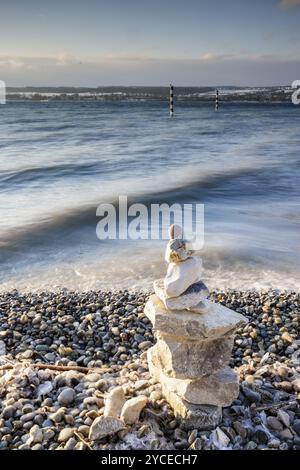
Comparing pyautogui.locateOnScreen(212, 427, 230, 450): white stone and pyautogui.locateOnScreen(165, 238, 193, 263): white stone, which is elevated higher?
pyautogui.locateOnScreen(165, 238, 193, 263): white stone

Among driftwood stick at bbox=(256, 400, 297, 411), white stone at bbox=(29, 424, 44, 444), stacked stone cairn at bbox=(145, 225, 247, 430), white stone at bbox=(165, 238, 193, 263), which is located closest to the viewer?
white stone at bbox=(165, 238, 193, 263)

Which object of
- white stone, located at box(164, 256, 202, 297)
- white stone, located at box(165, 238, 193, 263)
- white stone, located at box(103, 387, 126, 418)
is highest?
white stone, located at box(165, 238, 193, 263)

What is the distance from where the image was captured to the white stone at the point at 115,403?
4.47 meters

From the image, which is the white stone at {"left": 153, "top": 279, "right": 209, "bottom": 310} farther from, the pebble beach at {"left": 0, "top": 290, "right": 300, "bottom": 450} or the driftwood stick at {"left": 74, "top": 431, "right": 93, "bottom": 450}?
the driftwood stick at {"left": 74, "top": 431, "right": 93, "bottom": 450}

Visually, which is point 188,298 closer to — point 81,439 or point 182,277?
point 182,277

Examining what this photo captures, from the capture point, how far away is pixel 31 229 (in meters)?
13.3

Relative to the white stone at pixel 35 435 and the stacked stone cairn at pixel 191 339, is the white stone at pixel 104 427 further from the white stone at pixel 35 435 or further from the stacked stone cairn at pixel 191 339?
the stacked stone cairn at pixel 191 339

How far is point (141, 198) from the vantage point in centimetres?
1772

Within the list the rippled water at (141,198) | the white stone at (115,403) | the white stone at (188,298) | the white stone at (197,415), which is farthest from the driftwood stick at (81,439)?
the rippled water at (141,198)

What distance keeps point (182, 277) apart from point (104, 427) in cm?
139

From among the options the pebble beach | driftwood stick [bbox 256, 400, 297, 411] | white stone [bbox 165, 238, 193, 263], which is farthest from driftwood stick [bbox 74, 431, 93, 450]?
white stone [bbox 165, 238, 193, 263]

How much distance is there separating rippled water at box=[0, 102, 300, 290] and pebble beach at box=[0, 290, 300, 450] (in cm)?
137

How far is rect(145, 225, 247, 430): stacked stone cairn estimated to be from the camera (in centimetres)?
430
